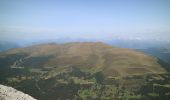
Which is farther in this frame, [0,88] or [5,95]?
[0,88]

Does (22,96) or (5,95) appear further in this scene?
(22,96)

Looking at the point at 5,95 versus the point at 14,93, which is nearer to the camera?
the point at 5,95
